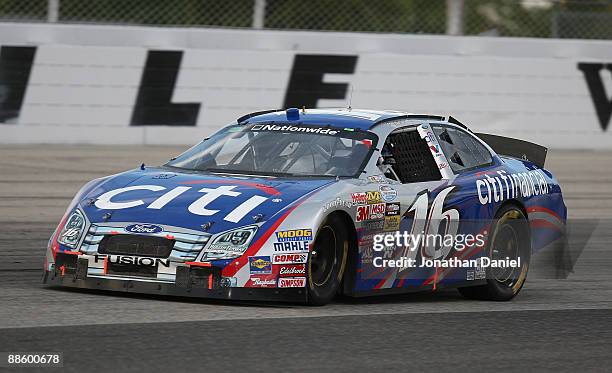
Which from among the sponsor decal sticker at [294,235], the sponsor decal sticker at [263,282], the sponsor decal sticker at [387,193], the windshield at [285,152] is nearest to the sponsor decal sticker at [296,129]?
the windshield at [285,152]

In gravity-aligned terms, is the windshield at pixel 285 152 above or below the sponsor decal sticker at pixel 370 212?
above

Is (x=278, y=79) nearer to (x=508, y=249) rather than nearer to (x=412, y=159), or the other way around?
(x=508, y=249)

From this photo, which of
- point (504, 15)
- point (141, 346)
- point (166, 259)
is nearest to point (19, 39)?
point (504, 15)

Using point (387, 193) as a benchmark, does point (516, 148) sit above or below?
above

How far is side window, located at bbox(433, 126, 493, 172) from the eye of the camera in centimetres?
891

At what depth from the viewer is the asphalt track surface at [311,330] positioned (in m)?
5.83

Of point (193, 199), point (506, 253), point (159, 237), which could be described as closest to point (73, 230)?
point (159, 237)

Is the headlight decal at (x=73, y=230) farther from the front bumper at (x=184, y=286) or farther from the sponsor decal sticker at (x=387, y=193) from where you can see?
the sponsor decal sticker at (x=387, y=193)

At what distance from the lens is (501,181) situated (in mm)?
9094

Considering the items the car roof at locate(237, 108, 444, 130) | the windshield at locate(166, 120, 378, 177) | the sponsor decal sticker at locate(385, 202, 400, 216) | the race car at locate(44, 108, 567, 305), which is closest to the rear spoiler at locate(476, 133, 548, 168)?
the race car at locate(44, 108, 567, 305)

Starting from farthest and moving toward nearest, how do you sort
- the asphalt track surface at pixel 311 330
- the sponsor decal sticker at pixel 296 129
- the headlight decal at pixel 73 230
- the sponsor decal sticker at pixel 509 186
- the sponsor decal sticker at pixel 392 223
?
the sponsor decal sticker at pixel 509 186, the sponsor decal sticker at pixel 296 129, the sponsor decal sticker at pixel 392 223, the headlight decal at pixel 73 230, the asphalt track surface at pixel 311 330

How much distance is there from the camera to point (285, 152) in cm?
836

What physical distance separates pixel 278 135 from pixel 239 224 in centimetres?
144

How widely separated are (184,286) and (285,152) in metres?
1.53
